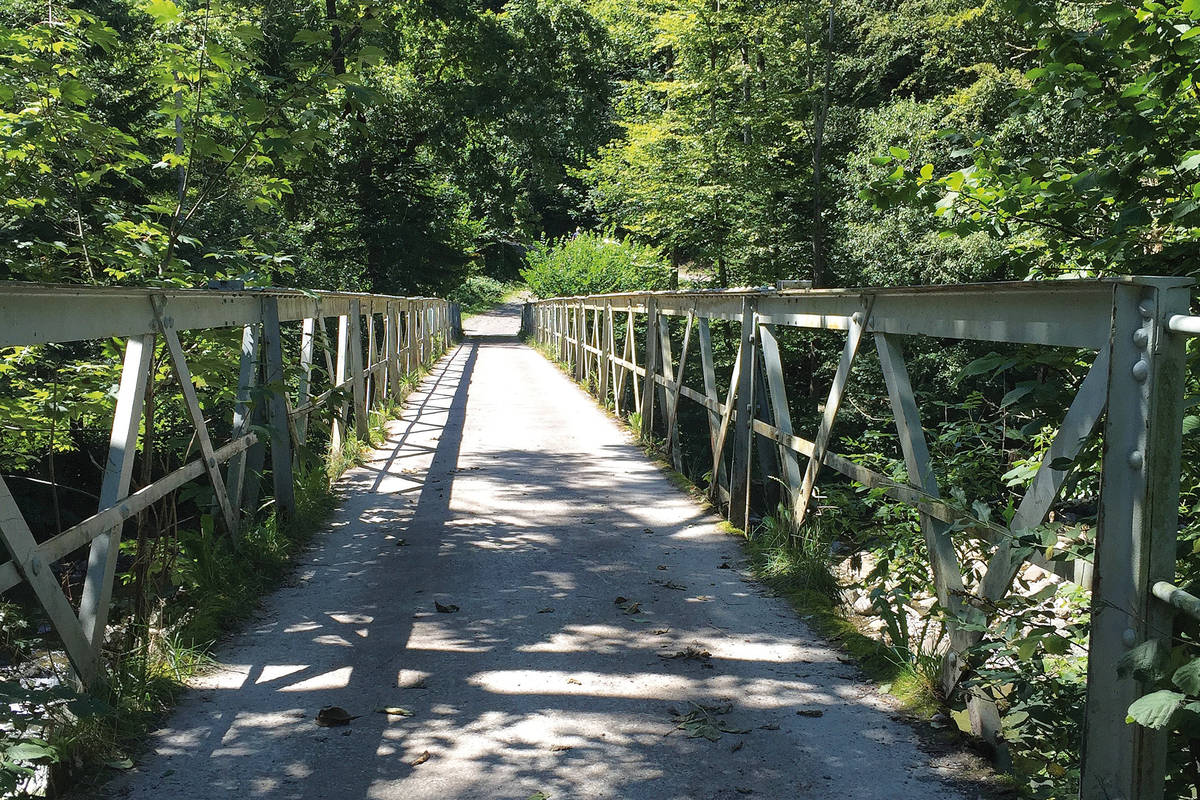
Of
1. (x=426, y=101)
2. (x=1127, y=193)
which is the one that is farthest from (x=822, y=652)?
(x=426, y=101)

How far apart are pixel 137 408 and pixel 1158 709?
10.7ft

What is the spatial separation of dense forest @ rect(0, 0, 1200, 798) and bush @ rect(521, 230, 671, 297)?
163 millimetres

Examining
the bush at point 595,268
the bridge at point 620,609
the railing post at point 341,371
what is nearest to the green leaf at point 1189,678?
the bridge at point 620,609

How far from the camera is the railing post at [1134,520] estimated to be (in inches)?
83.8

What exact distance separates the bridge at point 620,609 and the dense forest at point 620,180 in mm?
169

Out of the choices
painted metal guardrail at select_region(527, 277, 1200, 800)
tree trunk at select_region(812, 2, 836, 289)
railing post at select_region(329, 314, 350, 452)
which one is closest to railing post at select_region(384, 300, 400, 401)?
railing post at select_region(329, 314, 350, 452)

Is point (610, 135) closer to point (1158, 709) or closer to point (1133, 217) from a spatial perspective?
point (1133, 217)

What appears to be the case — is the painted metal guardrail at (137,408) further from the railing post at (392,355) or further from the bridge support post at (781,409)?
the railing post at (392,355)

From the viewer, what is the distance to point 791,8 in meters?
19.5

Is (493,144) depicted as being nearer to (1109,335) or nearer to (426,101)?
(426,101)

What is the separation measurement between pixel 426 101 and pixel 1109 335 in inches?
1072

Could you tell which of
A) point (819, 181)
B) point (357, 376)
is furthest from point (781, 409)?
point (819, 181)

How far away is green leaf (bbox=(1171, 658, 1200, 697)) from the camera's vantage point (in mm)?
1864

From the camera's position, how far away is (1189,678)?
6.18 feet
